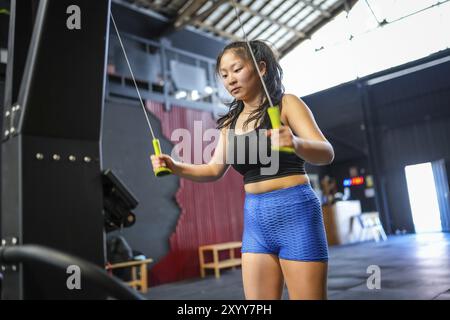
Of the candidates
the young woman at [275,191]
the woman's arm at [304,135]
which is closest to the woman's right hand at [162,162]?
the young woman at [275,191]

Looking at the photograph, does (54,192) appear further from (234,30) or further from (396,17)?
(234,30)

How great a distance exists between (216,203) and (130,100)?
6.80 ft

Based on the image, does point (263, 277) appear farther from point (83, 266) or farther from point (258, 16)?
point (258, 16)

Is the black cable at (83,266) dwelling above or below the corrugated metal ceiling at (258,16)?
below

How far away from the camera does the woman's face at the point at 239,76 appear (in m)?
1.06

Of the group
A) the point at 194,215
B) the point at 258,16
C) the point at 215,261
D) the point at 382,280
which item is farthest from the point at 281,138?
the point at 258,16

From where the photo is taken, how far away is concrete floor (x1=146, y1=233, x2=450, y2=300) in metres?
2.84

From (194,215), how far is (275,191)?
4.90 m

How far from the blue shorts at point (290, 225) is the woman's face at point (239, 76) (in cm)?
29

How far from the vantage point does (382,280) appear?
345cm

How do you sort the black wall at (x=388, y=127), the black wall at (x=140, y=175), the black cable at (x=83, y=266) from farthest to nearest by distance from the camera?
1. the black wall at (x=140, y=175)
2. the black wall at (x=388, y=127)
3. the black cable at (x=83, y=266)

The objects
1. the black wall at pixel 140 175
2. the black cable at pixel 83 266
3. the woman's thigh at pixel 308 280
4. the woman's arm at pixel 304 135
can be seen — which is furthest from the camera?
the black wall at pixel 140 175

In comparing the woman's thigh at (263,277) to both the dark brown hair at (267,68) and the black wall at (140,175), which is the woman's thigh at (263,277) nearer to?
the dark brown hair at (267,68)

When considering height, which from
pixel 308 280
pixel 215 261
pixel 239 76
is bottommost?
pixel 215 261
